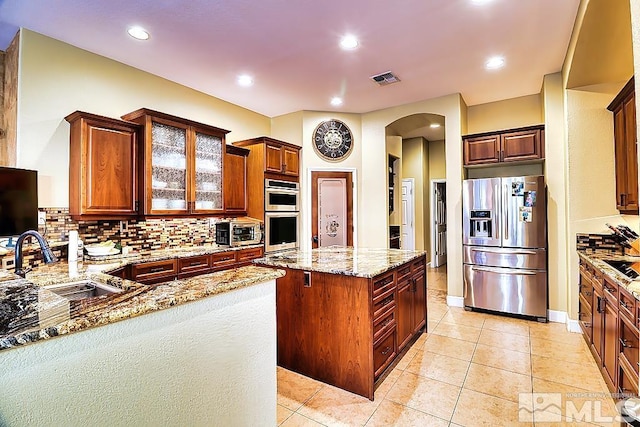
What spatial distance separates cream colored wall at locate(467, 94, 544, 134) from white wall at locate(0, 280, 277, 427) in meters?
4.44

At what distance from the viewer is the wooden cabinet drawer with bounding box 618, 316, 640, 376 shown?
1.75m

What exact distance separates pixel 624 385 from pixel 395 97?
3.76 metres

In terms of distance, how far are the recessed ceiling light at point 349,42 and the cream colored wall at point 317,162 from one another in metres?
1.91

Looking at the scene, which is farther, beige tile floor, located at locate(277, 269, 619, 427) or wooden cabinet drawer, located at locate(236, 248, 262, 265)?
wooden cabinet drawer, located at locate(236, 248, 262, 265)

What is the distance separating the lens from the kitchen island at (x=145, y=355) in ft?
2.65

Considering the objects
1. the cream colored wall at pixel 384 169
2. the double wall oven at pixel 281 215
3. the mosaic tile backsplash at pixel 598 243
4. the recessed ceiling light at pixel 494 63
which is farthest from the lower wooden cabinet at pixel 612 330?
the double wall oven at pixel 281 215

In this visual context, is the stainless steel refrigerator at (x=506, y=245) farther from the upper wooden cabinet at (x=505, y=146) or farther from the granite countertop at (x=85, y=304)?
the granite countertop at (x=85, y=304)

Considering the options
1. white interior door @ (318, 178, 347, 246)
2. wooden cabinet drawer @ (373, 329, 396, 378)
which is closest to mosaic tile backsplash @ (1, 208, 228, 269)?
white interior door @ (318, 178, 347, 246)

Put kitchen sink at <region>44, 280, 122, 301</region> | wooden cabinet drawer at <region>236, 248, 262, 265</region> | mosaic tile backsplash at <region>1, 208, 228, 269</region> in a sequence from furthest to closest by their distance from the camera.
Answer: wooden cabinet drawer at <region>236, 248, 262, 265</region> < mosaic tile backsplash at <region>1, 208, 228, 269</region> < kitchen sink at <region>44, 280, 122, 301</region>

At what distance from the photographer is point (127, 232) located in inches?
136

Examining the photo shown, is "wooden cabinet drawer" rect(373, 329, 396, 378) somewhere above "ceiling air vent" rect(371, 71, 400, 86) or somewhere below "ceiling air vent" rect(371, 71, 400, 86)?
below

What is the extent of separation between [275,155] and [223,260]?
66.9 inches

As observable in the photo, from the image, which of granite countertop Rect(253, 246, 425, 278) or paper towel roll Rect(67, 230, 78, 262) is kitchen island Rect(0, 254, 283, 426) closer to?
granite countertop Rect(253, 246, 425, 278)

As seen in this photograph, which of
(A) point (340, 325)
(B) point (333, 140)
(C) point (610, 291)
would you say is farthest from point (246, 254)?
(C) point (610, 291)
